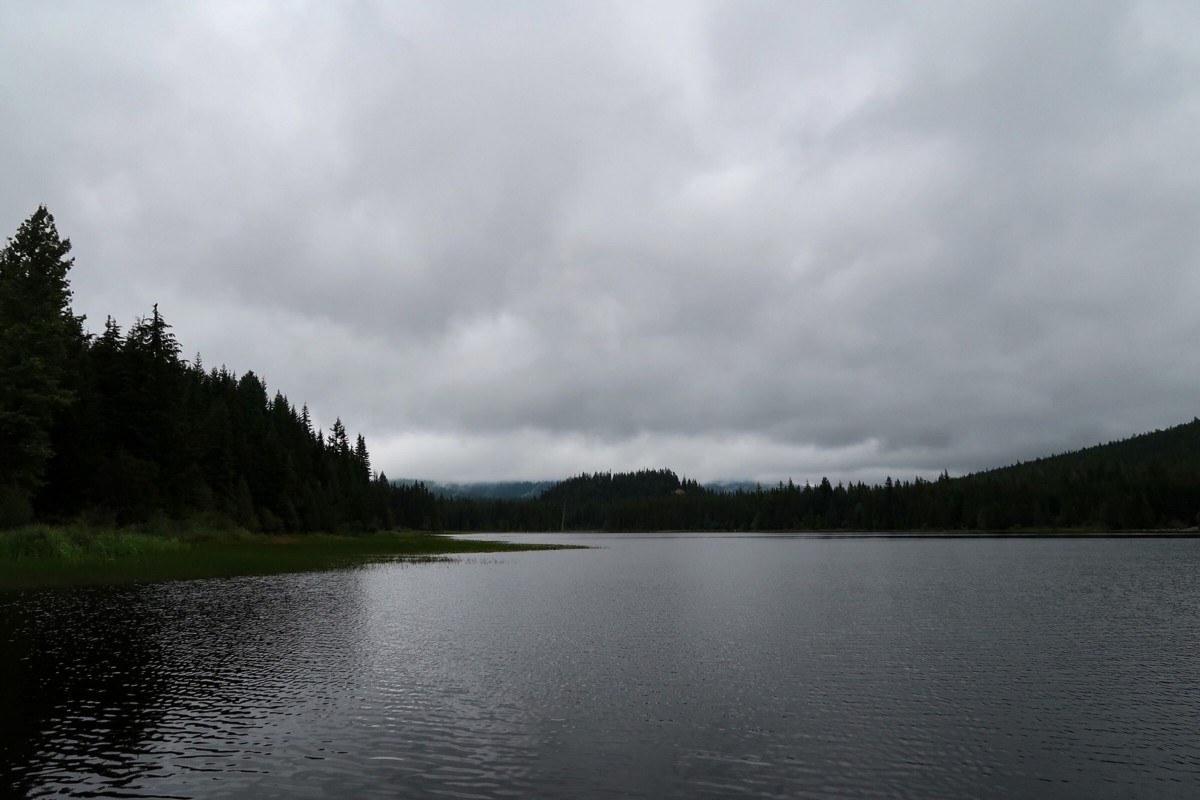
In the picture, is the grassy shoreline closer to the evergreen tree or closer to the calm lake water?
the evergreen tree

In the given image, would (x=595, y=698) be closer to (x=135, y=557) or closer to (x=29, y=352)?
(x=135, y=557)

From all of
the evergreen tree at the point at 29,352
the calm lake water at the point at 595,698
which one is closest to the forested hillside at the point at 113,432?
the evergreen tree at the point at 29,352

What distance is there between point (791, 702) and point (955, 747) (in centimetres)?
565

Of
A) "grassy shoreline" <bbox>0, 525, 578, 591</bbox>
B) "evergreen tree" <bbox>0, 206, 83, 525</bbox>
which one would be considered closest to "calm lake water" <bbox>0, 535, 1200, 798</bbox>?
"grassy shoreline" <bbox>0, 525, 578, 591</bbox>

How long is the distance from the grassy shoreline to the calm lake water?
884 centimetres

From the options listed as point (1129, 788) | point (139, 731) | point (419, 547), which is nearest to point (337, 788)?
point (139, 731)

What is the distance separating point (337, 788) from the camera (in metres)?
17.0

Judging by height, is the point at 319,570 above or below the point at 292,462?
below

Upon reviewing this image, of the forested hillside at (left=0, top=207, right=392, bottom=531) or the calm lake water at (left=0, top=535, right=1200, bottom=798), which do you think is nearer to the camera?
the calm lake water at (left=0, top=535, right=1200, bottom=798)

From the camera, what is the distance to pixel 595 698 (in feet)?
84.3

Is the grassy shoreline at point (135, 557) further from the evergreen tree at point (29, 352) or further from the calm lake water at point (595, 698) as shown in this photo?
the calm lake water at point (595, 698)

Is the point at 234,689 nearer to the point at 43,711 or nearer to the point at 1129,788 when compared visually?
the point at 43,711

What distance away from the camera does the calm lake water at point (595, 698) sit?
17938 mm

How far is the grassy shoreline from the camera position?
56688mm
